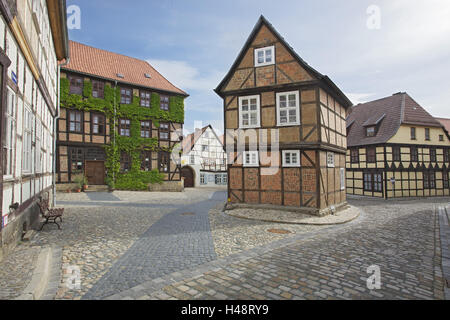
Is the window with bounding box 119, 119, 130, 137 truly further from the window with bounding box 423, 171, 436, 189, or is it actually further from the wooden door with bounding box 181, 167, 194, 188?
the window with bounding box 423, 171, 436, 189

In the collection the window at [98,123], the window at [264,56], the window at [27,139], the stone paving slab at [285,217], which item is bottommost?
the stone paving slab at [285,217]

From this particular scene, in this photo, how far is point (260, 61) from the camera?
12883 mm

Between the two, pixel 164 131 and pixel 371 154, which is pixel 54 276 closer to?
pixel 164 131

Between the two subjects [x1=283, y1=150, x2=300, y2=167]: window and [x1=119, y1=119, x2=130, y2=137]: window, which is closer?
[x1=283, y1=150, x2=300, y2=167]: window

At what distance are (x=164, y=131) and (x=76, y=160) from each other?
25.7 feet

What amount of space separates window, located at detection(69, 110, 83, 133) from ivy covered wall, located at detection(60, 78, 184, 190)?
0.46 metres

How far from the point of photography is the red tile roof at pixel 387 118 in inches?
906

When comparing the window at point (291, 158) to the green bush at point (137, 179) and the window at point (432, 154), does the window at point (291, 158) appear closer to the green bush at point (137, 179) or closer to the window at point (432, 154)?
the green bush at point (137, 179)

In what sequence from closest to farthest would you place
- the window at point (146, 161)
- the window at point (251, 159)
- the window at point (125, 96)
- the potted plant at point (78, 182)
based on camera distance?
1. the window at point (251, 159)
2. the potted plant at point (78, 182)
3. the window at point (125, 96)
4. the window at point (146, 161)

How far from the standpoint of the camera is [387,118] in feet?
78.9

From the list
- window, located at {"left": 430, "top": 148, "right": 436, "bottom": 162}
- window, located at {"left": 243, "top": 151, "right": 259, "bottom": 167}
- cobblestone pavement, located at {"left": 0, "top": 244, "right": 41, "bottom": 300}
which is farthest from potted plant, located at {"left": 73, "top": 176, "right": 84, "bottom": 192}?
window, located at {"left": 430, "top": 148, "right": 436, "bottom": 162}

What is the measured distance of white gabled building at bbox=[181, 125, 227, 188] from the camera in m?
33.9

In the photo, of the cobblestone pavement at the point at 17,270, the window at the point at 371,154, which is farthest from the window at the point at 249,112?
the window at the point at 371,154

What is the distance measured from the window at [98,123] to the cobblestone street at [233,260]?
12.8m
